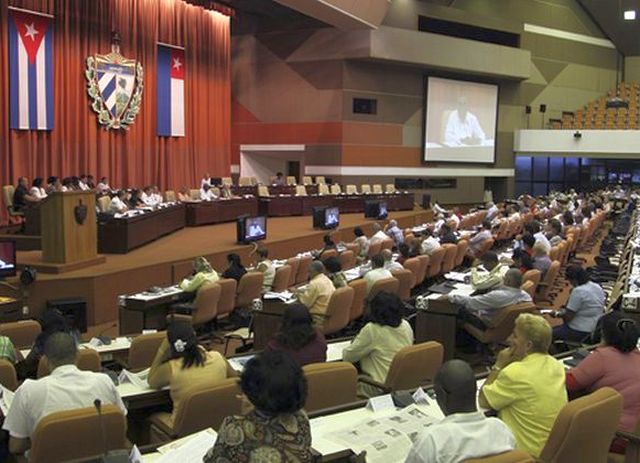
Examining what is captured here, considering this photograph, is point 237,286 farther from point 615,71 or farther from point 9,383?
point 615,71

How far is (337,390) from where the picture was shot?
409cm

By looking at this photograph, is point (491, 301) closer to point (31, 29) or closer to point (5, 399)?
point (5, 399)

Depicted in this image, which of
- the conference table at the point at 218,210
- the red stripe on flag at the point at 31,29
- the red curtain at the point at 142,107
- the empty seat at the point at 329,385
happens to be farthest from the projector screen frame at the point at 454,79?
the empty seat at the point at 329,385

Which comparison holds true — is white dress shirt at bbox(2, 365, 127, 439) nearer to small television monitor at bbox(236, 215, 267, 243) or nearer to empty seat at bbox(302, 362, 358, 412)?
empty seat at bbox(302, 362, 358, 412)

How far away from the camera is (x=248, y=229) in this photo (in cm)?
1292

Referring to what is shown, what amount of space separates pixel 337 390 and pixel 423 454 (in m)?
1.47

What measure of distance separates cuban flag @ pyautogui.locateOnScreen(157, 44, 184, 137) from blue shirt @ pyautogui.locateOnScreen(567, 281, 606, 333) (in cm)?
1481

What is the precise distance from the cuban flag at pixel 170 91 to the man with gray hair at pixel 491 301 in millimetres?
14154

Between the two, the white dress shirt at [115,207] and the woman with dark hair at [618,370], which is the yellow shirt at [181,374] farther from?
the white dress shirt at [115,207]

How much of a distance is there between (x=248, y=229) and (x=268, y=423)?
10498 millimetres

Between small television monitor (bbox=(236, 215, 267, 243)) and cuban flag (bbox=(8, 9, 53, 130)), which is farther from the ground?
cuban flag (bbox=(8, 9, 53, 130))

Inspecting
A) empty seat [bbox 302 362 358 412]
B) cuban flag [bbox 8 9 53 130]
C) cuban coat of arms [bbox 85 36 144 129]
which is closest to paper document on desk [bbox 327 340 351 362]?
empty seat [bbox 302 362 358 412]

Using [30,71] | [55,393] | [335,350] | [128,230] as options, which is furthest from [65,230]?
[30,71]

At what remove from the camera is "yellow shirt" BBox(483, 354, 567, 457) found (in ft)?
11.5
